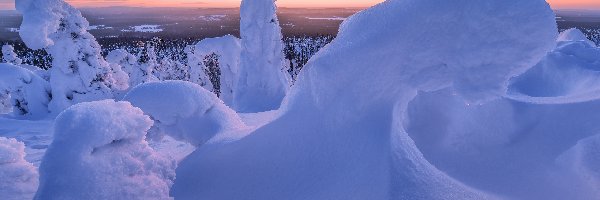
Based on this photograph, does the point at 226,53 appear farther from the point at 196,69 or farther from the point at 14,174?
the point at 14,174

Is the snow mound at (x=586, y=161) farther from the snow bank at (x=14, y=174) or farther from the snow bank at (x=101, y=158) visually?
the snow bank at (x=14, y=174)

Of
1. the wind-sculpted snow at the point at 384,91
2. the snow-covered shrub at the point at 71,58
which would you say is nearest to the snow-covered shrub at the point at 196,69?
the snow-covered shrub at the point at 71,58

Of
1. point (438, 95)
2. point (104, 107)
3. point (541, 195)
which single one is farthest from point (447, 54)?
point (104, 107)

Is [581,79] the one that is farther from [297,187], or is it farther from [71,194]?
[71,194]

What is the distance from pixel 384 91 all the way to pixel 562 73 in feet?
17.5

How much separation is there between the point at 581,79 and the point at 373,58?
16.1ft

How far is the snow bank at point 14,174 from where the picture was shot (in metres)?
3.36

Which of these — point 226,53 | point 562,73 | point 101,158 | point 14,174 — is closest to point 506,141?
point 101,158

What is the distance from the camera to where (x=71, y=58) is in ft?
48.3

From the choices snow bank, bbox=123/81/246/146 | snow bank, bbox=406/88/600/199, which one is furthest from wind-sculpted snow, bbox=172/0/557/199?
snow bank, bbox=123/81/246/146

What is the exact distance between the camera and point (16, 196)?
3445 millimetres

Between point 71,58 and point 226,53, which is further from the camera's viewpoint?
point 226,53

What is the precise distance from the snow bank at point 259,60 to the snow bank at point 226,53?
3.19m

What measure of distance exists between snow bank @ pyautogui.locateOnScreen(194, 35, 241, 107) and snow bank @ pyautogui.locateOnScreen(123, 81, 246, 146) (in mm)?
15147
